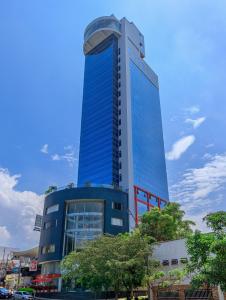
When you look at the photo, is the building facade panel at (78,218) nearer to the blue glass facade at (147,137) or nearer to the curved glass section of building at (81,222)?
the curved glass section of building at (81,222)

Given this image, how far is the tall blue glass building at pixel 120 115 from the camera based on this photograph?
98750 millimetres

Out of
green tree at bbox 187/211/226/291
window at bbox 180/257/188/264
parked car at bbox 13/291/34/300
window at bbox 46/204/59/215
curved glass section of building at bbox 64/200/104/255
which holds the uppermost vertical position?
window at bbox 46/204/59/215

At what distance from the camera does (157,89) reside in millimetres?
133375

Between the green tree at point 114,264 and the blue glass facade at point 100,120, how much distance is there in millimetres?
57847

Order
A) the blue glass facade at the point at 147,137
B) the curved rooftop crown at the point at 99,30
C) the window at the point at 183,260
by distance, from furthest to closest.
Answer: the curved rooftop crown at the point at 99,30, the blue glass facade at the point at 147,137, the window at the point at 183,260

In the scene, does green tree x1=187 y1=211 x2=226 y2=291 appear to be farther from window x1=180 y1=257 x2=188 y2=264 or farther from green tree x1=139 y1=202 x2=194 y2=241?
green tree x1=139 y1=202 x2=194 y2=241

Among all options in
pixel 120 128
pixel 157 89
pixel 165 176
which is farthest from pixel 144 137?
pixel 157 89

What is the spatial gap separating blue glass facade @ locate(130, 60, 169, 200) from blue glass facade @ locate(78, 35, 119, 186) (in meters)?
6.47

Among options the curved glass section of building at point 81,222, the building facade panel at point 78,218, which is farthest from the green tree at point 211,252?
the building facade panel at point 78,218

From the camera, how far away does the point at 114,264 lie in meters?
32.6

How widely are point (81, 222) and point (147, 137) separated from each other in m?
55.1

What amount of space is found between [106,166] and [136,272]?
66.3m

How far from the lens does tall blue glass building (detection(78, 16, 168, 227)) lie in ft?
324

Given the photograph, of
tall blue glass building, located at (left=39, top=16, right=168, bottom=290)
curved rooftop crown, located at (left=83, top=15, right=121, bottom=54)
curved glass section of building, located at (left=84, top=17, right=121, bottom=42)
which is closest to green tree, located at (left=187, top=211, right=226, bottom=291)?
tall blue glass building, located at (left=39, top=16, right=168, bottom=290)
